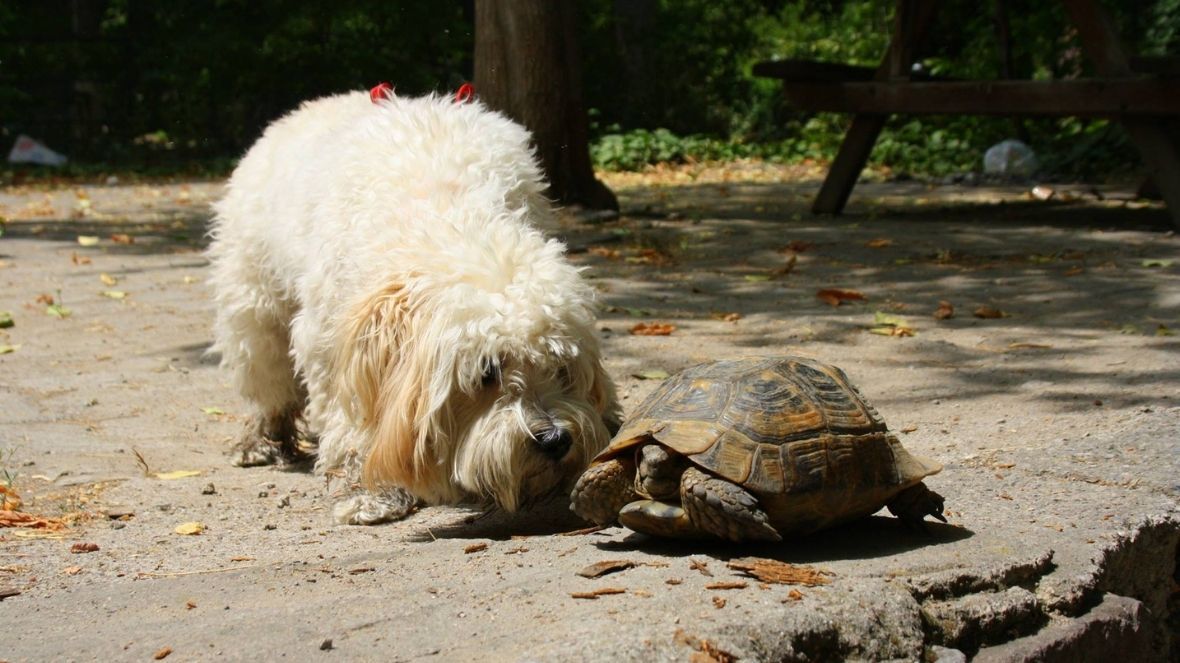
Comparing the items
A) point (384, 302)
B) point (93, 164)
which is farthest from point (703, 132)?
point (384, 302)

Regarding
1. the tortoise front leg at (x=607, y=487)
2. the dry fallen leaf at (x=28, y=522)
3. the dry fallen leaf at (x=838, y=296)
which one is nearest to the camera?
the tortoise front leg at (x=607, y=487)

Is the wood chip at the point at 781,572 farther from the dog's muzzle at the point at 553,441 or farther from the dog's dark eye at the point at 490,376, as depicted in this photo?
the dog's dark eye at the point at 490,376

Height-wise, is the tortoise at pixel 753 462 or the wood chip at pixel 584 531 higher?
the tortoise at pixel 753 462

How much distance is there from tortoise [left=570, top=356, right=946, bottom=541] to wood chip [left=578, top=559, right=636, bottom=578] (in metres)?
0.12

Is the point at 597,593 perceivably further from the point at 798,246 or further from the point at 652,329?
the point at 798,246

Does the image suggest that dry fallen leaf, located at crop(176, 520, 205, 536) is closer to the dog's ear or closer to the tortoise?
the dog's ear

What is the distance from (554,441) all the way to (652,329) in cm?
318

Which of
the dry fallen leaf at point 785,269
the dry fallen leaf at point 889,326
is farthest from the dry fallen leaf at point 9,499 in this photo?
the dry fallen leaf at point 785,269

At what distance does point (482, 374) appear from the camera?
3.62 meters

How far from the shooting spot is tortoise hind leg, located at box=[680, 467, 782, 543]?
3002 millimetres

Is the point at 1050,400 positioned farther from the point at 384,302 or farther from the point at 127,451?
the point at 127,451

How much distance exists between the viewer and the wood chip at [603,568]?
Result: 306 cm

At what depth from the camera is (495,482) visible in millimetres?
3664

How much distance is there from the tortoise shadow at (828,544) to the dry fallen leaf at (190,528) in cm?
145
